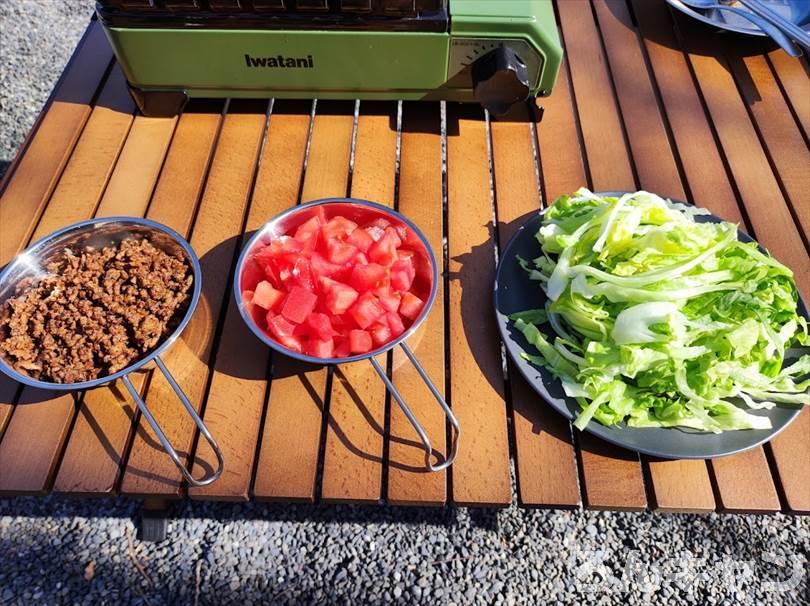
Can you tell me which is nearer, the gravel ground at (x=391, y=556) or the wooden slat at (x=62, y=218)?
the wooden slat at (x=62, y=218)

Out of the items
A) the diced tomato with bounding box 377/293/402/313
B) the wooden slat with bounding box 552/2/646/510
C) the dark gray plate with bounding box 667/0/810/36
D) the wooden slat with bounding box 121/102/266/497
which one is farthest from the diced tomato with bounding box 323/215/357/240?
the dark gray plate with bounding box 667/0/810/36

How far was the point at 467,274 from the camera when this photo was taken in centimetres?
165

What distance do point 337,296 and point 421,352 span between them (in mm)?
271

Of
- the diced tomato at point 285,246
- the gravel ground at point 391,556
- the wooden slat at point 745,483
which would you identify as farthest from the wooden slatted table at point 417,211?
the gravel ground at point 391,556

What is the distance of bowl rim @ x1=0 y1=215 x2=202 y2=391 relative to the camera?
1.31m

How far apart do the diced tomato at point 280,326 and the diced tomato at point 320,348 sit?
0.06 m

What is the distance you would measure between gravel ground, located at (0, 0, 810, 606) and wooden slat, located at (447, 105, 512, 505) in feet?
3.00

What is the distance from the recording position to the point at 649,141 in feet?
6.49

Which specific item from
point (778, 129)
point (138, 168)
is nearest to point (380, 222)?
point (138, 168)

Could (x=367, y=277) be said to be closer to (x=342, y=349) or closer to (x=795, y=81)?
(x=342, y=349)

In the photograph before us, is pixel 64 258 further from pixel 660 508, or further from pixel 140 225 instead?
pixel 660 508

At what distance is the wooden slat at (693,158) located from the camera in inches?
52.4

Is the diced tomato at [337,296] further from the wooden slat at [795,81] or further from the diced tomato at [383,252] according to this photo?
the wooden slat at [795,81]

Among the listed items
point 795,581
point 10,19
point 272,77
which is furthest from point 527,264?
point 10,19
